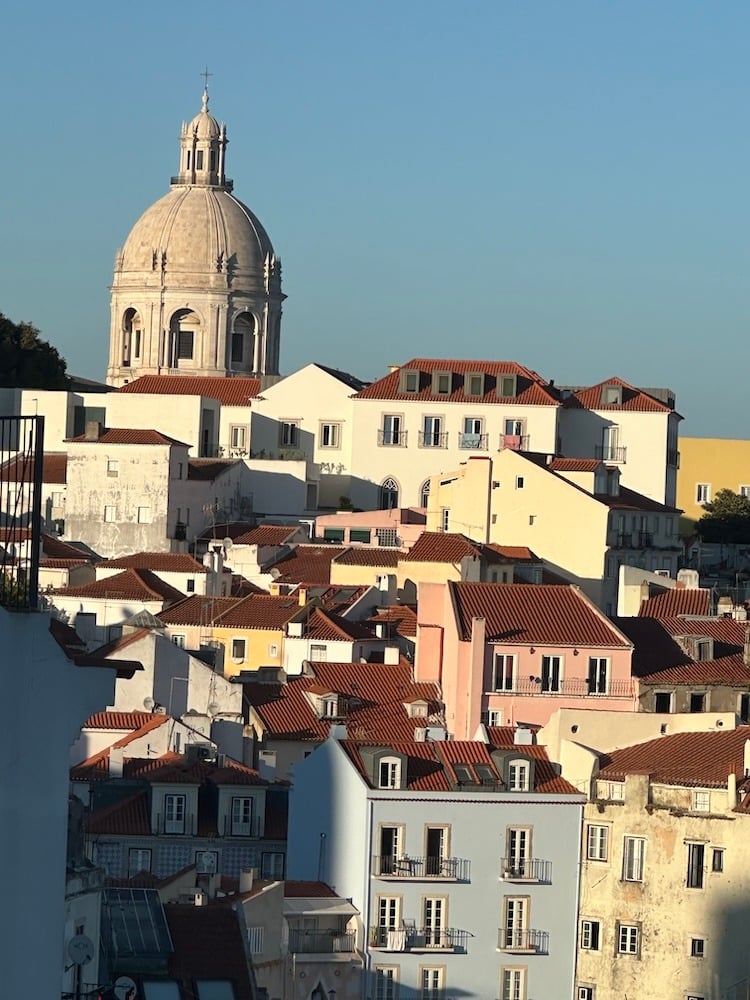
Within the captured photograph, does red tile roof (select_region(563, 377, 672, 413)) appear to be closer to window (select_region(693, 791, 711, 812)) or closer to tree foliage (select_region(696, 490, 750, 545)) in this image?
tree foliage (select_region(696, 490, 750, 545))

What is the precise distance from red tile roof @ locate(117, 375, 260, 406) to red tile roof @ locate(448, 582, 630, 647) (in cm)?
3765

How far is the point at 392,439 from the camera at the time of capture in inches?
3420

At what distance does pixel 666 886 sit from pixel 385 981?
440 cm

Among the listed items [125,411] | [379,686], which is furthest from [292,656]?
[125,411]

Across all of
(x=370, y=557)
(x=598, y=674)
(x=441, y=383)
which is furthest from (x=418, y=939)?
(x=441, y=383)

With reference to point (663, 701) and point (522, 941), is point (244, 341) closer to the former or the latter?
point (663, 701)

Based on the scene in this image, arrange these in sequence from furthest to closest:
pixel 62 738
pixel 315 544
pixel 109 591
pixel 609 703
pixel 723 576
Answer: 1. pixel 723 576
2. pixel 315 544
3. pixel 109 591
4. pixel 609 703
5. pixel 62 738

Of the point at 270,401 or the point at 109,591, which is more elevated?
the point at 270,401

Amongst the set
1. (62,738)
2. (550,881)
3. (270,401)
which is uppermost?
(270,401)

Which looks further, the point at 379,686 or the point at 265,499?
the point at 265,499

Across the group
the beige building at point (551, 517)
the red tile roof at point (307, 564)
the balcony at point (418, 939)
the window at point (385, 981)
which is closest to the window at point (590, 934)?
the balcony at point (418, 939)

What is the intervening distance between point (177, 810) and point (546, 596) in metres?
13.5

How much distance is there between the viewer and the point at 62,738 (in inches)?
478

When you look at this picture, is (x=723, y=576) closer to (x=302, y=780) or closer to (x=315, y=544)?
(x=315, y=544)
